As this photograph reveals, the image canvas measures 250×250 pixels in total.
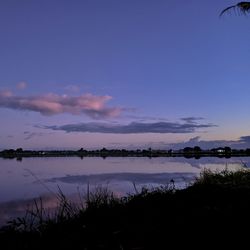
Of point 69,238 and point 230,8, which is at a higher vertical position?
point 230,8

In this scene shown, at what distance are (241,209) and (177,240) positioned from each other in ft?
8.84

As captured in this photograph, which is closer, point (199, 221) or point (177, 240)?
point (177, 240)

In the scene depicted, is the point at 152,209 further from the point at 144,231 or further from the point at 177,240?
the point at 177,240

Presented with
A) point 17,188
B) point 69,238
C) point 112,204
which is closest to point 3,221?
point 112,204

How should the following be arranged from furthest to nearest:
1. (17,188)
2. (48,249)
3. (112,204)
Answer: (17,188) < (112,204) < (48,249)

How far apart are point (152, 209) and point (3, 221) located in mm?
6600

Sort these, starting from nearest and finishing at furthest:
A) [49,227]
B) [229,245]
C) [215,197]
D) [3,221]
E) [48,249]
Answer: [229,245]
[48,249]
[49,227]
[215,197]
[3,221]

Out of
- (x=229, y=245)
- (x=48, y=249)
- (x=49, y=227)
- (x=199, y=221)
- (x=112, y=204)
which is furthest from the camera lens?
(x=112, y=204)

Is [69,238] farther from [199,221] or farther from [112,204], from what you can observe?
[112,204]

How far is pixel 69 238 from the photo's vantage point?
778 centimetres

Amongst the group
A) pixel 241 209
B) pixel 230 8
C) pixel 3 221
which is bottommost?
pixel 3 221

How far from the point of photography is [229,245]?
22.0 ft

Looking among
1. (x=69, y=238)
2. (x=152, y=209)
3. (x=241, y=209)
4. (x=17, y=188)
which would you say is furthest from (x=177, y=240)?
(x=17, y=188)

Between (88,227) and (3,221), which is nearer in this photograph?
(88,227)
